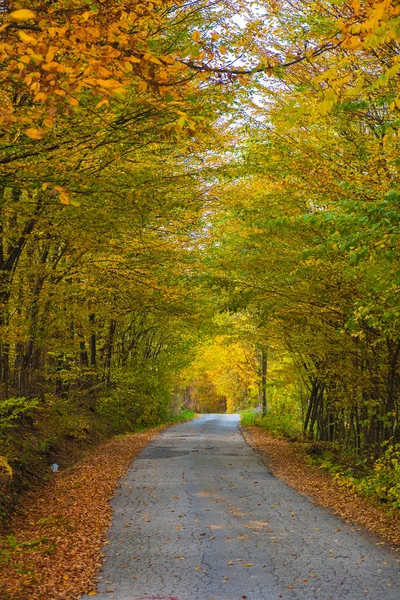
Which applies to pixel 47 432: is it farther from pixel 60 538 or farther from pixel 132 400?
pixel 132 400

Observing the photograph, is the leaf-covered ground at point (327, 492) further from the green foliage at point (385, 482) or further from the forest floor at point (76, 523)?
the green foliage at point (385, 482)

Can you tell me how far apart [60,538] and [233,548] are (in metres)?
2.06

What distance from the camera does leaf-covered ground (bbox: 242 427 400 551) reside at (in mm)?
8180

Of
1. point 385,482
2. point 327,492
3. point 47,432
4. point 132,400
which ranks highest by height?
point 132,400

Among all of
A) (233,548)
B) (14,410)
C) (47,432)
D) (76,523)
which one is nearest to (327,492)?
(233,548)

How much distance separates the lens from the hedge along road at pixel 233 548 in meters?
5.36

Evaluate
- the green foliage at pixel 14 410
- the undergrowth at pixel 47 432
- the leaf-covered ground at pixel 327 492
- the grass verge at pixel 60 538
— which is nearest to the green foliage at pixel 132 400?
the undergrowth at pixel 47 432

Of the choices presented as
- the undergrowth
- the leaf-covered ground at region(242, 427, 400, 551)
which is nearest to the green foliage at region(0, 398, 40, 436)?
the undergrowth

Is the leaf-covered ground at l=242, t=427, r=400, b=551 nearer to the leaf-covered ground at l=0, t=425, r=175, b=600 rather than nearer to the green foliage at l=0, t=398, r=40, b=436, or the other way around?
the leaf-covered ground at l=0, t=425, r=175, b=600

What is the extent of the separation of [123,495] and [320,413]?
1104 centimetres

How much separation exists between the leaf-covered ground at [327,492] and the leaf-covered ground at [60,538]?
3.54 meters

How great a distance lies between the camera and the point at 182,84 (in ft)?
12.9

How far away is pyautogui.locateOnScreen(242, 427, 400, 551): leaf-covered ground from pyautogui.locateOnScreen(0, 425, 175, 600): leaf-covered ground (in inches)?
139

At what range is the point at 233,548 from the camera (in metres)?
6.64
